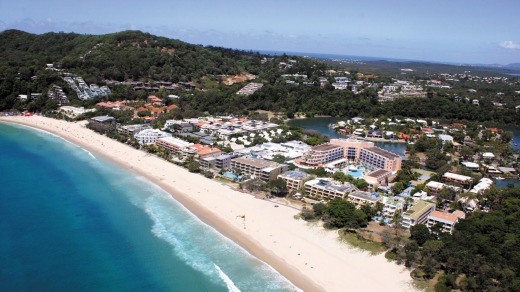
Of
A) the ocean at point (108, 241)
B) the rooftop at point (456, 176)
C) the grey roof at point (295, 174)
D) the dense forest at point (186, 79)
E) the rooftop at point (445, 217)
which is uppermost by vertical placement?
the dense forest at point (186, 79)

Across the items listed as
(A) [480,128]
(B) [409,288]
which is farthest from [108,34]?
(B) [409,288]

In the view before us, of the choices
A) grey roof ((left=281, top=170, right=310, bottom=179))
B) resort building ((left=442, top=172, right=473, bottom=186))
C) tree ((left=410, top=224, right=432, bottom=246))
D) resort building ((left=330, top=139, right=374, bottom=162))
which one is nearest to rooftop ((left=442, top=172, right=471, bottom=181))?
resort building ((left=442, top=172, right=473, bottom=186))

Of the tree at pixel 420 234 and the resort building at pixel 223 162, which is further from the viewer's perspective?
the resort building at pixel 223 162

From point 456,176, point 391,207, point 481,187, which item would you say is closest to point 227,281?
point 391,207

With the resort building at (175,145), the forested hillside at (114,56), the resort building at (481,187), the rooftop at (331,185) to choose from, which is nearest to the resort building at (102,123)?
the resort building at (175,145)

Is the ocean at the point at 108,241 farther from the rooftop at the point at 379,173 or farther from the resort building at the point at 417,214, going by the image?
the rooftop at the point at 379,173

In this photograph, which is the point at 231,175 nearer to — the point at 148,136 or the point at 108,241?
the point at 108,241

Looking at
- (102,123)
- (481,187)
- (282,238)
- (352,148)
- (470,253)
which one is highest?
(352,148)
